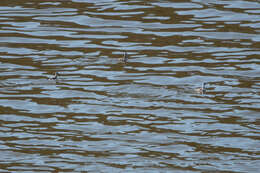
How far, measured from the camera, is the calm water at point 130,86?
43.4 feet

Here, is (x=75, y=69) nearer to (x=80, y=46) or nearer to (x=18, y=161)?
(x=80, y=46)

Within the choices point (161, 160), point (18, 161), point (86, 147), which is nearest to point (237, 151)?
point (161, 160)

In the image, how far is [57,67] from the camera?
19.1 metres

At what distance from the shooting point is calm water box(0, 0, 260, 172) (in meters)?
13.2

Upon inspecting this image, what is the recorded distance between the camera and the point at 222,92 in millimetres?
16828

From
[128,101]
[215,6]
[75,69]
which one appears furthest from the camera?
[215,6]

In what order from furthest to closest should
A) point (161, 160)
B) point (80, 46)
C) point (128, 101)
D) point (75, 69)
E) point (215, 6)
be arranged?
point (215, 6) → point (80, 46) → point (75, 69) → point (128, 101) → point (161, 160)

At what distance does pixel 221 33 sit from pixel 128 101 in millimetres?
7227

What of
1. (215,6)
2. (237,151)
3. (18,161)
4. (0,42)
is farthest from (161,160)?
(215,6)

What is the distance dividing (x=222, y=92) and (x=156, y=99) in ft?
5.79

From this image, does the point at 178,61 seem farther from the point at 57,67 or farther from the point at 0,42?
the point at 0,42

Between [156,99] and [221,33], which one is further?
[221,33]

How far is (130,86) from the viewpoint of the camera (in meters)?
17.3

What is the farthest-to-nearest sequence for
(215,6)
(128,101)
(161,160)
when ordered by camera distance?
(215,6) < (128,101) < (161,160)
